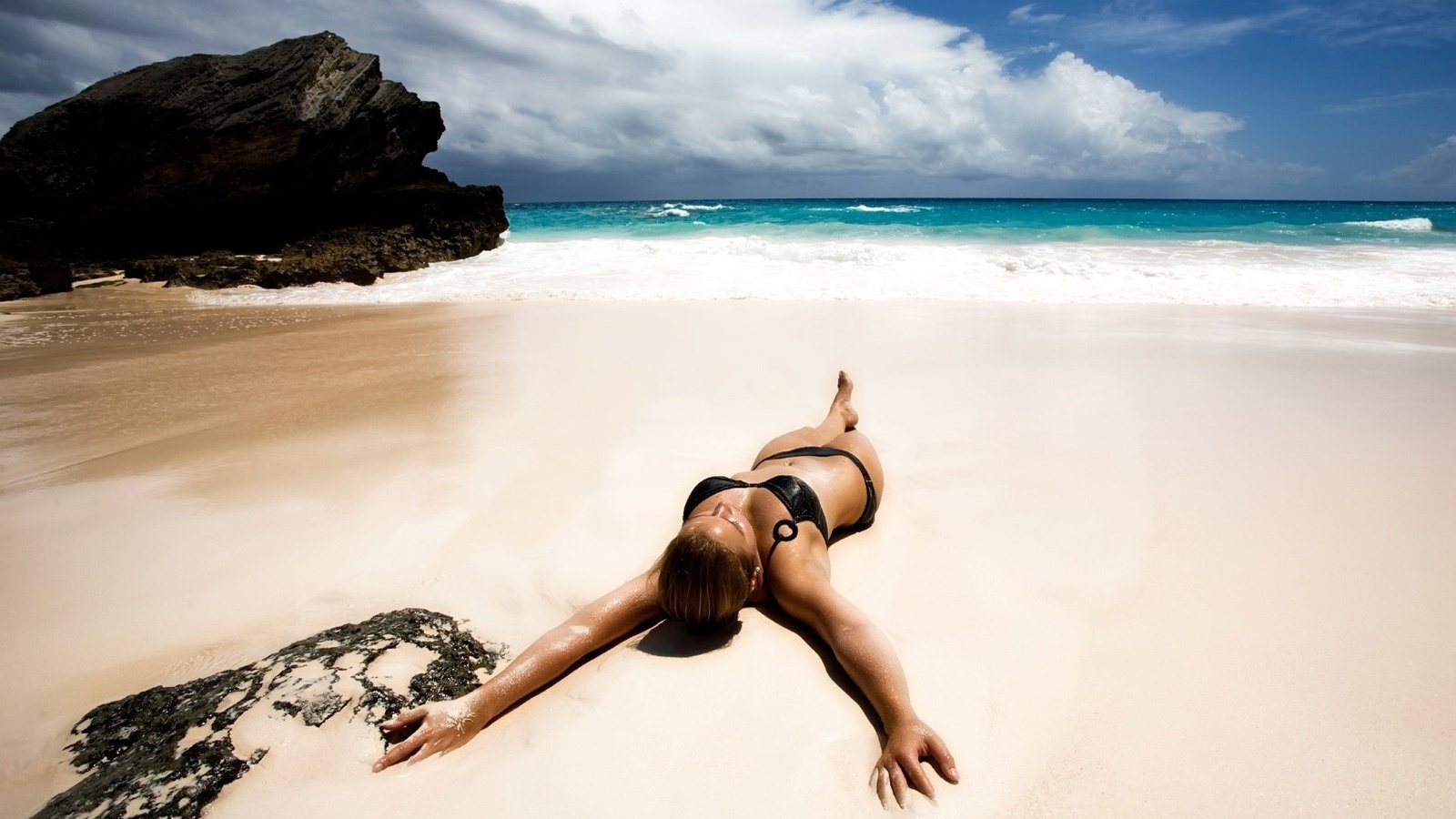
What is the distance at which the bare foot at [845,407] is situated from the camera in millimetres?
4094

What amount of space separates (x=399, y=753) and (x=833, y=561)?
1.76 m

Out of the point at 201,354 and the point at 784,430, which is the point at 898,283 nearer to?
the point at 784,430

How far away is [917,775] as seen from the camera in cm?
173

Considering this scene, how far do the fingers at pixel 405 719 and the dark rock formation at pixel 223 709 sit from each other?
0.05 m

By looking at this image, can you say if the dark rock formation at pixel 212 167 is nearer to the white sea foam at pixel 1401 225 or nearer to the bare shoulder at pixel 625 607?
the bare shoulder at pixel 625 607

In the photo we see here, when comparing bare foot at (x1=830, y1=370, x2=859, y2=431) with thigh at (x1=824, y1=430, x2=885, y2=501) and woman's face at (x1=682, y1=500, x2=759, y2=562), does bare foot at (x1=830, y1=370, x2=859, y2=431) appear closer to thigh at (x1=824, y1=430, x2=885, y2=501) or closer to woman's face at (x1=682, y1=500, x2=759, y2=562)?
thigh at (x1=824, y1=430, x2=885, y2=501)

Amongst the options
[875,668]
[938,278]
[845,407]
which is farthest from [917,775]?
[938,278]

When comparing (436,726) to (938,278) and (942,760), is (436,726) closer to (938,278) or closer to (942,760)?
(942,760)

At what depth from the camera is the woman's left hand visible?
1.72 m

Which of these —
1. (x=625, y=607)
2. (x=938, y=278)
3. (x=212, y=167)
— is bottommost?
(x=625, y=607)

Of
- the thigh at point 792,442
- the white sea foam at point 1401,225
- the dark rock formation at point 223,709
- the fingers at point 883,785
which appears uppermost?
the white sea foam at point 1401,225

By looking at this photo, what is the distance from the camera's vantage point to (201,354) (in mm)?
6746

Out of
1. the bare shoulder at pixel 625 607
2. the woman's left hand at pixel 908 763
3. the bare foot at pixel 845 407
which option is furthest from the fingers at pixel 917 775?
the bare foot at pixel 845 407

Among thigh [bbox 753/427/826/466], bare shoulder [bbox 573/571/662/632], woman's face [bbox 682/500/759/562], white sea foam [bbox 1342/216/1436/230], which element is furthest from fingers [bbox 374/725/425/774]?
white sea foam [bbox 1342/216/1436/230]
